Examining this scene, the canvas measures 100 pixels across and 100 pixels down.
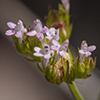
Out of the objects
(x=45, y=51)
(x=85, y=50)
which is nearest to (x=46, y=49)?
(x=45, y=51)

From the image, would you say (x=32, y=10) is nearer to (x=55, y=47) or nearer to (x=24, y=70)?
(x=24, y=70)

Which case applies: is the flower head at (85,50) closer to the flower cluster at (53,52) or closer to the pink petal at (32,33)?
the flower cluster at (53,52)

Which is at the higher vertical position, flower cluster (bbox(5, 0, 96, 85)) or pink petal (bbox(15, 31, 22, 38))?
pink petal (bbox(15, 31, 22, 38))

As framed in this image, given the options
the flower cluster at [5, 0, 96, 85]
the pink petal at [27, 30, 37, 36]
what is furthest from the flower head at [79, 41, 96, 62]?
the pink petal at [27, 30, 37, 36]

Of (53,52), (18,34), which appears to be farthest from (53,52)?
(18,34)

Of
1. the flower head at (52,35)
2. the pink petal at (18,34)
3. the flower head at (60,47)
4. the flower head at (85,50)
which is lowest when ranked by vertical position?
the flower head at (85,50)

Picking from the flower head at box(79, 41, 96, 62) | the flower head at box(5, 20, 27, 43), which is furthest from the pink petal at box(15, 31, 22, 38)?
the flower head at box(79, 41, 96, 62)

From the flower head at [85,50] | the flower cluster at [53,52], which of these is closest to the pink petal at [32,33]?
the flower cluster at [53,52]

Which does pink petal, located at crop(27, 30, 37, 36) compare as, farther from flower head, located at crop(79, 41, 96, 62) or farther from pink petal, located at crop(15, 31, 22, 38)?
flower head, located at crop(79, 41, 96, 62)

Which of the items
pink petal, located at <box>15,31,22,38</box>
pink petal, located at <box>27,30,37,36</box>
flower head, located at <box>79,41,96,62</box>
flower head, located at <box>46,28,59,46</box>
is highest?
pink petal, located at <box>15,31,22,38</box>

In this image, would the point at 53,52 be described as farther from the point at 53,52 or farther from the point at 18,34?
the point at 18,34

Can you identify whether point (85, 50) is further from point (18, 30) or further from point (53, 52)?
point (18, 30)
